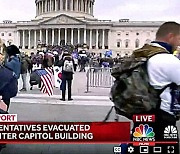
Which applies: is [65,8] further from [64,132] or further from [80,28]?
[64,132]

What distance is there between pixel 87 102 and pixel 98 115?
9.05ft

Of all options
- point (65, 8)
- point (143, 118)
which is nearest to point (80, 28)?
point (65, 8)

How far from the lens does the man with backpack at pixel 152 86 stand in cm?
280

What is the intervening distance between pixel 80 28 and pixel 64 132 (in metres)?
91.4

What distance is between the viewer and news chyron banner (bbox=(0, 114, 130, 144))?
9.60 feet

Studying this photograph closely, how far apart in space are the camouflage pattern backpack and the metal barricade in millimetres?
13486

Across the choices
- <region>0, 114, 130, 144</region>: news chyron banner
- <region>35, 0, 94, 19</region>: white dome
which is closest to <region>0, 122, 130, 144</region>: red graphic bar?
<region>0, 114, 130, 144</region>: news chyron banner

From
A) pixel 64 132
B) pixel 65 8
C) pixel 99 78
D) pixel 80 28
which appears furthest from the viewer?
pixel 65 8

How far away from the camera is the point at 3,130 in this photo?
10.1 ft

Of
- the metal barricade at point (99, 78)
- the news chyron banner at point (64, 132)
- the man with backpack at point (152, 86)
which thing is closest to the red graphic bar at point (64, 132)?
the news chyron banner at point (64, 132)

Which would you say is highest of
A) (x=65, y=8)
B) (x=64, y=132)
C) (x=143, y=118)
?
(x=65, y=8)

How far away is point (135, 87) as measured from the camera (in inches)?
110

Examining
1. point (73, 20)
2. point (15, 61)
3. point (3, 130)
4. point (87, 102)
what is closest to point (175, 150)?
point (3, 130)

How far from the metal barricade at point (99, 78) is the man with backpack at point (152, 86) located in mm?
13502
